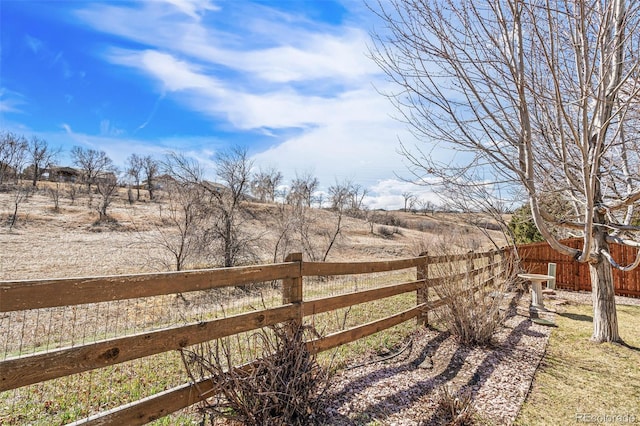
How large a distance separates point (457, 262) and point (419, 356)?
174cm

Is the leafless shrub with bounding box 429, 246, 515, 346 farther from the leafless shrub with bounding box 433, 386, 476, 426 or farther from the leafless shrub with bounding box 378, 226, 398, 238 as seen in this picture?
the leafless shrub with bounding box 378, 226, 398, 238

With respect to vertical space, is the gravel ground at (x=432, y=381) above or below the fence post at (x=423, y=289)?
below

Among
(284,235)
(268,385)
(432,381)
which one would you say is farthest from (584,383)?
(284,235)

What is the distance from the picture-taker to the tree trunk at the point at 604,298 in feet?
16.9

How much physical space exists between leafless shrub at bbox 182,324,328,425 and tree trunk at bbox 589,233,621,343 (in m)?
4.76

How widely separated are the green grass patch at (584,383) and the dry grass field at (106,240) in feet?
8.63

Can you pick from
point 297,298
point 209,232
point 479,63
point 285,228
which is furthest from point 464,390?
point 285,228

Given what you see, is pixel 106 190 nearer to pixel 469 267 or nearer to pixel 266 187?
pixel 266 187

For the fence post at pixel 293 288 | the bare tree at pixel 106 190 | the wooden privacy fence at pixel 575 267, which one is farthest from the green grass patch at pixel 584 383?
the bare tree at pixel 106 190

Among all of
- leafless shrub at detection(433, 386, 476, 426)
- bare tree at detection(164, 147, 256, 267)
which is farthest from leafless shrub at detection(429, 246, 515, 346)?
bare tree at detection(164, 147, 256, 267)

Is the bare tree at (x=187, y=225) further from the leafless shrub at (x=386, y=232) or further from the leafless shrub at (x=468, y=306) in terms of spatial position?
the leafless shrub at (x=386, y=232)

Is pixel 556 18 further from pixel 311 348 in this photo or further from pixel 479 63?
pixel 311 348

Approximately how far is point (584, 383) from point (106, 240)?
2380 centimetres

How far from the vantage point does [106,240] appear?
21.3 metres
